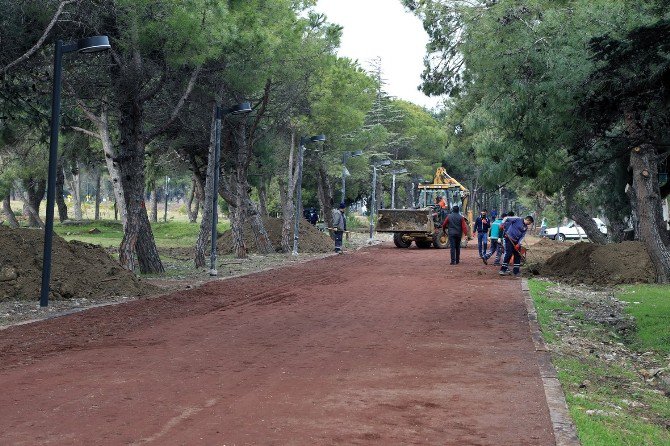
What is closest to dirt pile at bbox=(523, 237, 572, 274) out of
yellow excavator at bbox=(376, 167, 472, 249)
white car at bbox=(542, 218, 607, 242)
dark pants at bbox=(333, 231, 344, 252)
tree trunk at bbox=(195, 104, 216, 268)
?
yellow excavator at bbox=(376, 167, 472, 249)

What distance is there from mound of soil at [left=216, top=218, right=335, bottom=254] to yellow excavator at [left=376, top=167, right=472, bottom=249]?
2902 mm

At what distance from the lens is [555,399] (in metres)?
8.81

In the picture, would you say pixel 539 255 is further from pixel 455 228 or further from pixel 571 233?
pixel 571 233

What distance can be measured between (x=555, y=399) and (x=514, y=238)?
1718cm

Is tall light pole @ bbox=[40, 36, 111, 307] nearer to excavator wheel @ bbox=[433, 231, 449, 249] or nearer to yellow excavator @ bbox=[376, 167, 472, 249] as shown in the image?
yellow excavator @ bbox=[376, 167, 472, 249]

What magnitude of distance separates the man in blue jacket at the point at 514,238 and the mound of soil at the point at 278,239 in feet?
50.6

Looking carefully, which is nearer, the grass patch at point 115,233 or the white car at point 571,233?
the grass patch at point 115,233

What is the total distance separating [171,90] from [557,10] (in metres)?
11.1

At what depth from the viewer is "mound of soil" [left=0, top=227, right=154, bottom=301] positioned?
696 inches

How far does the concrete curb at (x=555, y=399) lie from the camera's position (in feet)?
23.9

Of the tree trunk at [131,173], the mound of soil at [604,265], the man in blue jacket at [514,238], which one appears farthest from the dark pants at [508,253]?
the tree trunk at [131,173]

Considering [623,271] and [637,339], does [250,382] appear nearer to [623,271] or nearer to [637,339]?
[637,339]

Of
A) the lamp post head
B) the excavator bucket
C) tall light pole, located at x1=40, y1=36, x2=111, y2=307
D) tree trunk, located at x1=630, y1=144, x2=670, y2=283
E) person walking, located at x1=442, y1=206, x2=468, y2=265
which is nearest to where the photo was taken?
the lamp post head

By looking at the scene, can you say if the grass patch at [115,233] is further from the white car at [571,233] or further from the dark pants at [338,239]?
the white car at [571,233]
